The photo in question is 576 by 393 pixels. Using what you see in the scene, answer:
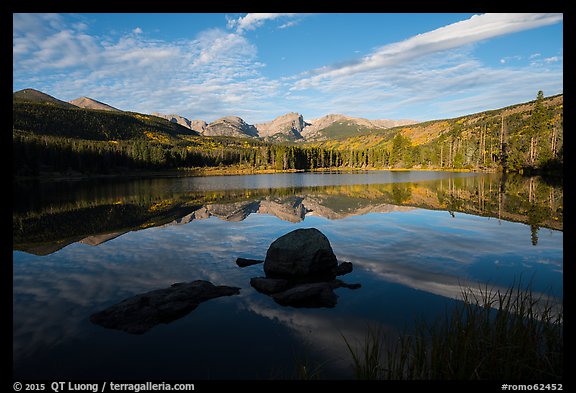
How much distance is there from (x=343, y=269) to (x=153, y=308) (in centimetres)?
968

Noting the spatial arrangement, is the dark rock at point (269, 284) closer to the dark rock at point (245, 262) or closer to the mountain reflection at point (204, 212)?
the dark rock at point (245, 262)

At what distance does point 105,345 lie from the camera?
10469 mm

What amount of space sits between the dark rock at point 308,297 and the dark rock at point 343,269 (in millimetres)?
2769

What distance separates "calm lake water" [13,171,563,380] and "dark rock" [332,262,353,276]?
0.44 meters

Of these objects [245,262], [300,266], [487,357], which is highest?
[487,357]

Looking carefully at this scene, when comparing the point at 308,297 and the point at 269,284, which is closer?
Answer: the point at 308,297

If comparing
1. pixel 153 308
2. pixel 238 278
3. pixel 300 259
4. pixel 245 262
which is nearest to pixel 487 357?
pixel 300 259

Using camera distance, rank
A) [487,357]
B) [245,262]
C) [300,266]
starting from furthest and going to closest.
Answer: [245,262] → [300,266] → [487,357]

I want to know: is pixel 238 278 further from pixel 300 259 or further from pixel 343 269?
pixel 343 269

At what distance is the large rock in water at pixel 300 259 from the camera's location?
667 inches

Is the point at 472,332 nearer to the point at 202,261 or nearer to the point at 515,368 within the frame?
the point at 515,368

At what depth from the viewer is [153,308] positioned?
12.7 metres

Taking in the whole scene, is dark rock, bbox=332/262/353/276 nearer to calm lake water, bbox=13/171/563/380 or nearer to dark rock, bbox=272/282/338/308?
calm lake water, bbox=13/171/563/380

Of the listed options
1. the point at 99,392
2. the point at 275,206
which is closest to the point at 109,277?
the point at 99,392
